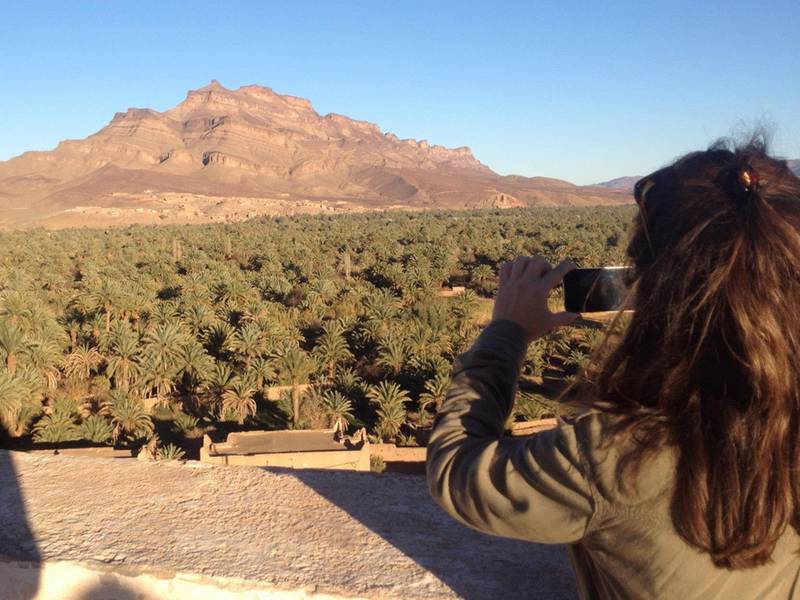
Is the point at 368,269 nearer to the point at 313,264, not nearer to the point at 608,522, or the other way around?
the point at 313,264

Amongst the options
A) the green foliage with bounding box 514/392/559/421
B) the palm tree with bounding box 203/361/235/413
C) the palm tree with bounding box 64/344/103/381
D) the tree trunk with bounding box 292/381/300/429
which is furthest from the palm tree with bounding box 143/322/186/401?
the green foliage with bounding box 514/392/559/421

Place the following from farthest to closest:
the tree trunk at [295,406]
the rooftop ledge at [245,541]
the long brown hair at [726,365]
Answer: the tree trunk at [295,406] → the rooftop ledge at [245,541] → the long brown hair at [726,365]

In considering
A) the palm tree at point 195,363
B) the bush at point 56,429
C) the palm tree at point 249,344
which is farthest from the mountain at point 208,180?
the bush at point 56,429

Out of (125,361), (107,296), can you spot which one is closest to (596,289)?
(125,361)

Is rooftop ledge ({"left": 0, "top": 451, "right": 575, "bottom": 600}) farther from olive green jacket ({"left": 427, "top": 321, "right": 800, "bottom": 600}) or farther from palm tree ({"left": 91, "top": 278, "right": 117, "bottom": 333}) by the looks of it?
palm tree ({"left": 91, "top": 278, "right": 117, "bottom": 333})

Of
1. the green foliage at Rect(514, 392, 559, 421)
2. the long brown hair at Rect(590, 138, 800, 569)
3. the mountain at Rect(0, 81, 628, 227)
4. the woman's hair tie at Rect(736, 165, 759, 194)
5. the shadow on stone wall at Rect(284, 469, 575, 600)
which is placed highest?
the mountain at Rect(0, 81, 628, 227)

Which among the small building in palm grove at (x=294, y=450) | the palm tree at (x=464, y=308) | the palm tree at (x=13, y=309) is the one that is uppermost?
the palm tree at (x=13, y=309)

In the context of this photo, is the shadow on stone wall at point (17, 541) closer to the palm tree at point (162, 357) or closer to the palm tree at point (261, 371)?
the palm tree at point (261, 371)
